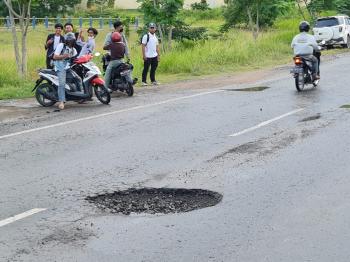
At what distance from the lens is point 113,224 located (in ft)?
19.4

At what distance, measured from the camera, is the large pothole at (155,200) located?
21.0 feet

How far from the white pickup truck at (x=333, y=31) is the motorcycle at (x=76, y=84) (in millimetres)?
19202

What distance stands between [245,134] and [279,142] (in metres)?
0.84

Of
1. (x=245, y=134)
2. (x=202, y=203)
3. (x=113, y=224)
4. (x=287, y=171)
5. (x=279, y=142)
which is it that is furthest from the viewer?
(x=245, y=134)

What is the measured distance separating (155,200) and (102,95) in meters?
7.47

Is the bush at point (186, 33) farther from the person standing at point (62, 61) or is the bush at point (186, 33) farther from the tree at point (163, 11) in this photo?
the person standing at point (62, 61)

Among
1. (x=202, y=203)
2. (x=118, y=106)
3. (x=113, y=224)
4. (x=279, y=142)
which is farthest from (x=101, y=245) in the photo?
(x=118, y=106)

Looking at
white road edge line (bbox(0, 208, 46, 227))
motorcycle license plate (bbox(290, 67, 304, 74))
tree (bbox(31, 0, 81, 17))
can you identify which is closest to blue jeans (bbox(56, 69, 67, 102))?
motorcycle license plate (bbox(290, 67, 304, 74))

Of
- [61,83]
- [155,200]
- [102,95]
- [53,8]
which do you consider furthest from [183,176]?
[53,8]

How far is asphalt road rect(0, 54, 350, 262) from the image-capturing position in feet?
17.6

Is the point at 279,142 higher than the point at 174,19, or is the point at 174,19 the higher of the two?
the point at 174,19

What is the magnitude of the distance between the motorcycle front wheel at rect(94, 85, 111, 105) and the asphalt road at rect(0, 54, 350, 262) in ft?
0.47

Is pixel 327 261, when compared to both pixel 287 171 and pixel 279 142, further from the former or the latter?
pixel 279 142

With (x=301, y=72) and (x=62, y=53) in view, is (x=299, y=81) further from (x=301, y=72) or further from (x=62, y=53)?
(x=62, y=53)
